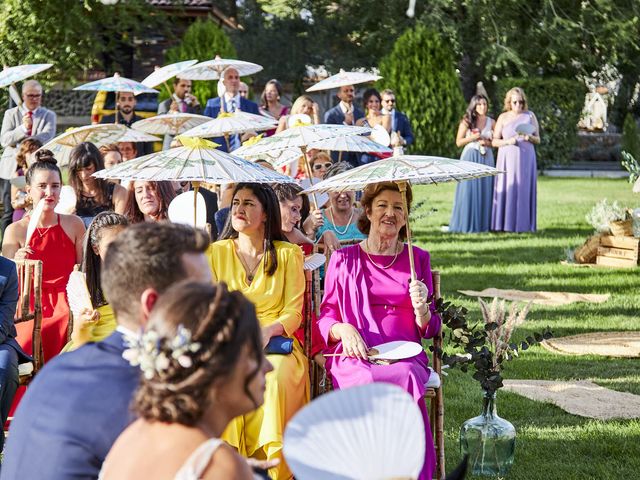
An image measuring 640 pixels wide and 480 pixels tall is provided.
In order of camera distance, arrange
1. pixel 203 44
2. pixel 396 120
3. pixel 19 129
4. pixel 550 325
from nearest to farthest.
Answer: pixel 550 325, pixel 19 129, pixel 396 120, pixel 203 44

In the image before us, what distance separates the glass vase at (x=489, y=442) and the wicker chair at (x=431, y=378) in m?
0.21

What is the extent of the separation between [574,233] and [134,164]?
426 inches

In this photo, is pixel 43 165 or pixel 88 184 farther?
pixel 88 184

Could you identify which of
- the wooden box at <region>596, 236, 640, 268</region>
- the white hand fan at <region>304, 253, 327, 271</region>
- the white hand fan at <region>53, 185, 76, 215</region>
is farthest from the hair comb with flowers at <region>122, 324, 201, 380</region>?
the wooden box at <region>596, 236, 640, 268</region>

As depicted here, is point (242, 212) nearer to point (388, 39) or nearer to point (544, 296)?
point (544, 296)

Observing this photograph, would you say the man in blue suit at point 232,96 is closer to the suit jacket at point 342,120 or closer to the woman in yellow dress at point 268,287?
the suit jacket at point 342,120

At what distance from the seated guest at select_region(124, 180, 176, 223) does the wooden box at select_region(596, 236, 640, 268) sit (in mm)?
6981

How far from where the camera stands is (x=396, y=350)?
5367 millimetres

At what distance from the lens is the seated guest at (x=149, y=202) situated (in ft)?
22.6

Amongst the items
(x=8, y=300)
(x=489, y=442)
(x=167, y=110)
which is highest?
(x=167, y=110)

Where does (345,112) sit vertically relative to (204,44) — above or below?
below

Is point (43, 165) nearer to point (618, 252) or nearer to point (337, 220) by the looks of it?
point (337, 220)

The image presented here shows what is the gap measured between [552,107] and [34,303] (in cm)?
2473

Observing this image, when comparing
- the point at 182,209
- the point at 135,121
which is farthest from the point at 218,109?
the point at 182,209
